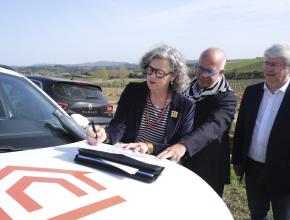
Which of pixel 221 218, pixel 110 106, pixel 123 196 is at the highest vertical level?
pixel 123 196

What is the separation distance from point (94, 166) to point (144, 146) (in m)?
0.64

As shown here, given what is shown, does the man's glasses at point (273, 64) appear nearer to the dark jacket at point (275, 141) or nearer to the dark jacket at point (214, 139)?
the dark jacket at point (275, 141)

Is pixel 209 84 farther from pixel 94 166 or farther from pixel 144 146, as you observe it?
pixel 94 166

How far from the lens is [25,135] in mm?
2830

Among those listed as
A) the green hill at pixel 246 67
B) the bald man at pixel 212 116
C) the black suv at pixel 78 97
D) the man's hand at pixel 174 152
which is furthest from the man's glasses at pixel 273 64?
the green hill at pixel 246 67

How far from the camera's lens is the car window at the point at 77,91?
7699mm

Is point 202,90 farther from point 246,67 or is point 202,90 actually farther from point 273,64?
point 246,67

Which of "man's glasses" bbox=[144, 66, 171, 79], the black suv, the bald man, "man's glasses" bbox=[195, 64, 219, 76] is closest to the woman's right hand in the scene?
"man's glasses" bbox=[144, 66, 171, 79]

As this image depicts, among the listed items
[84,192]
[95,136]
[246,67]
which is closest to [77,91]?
[95,136]

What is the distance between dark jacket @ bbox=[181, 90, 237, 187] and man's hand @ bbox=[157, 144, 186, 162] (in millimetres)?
273

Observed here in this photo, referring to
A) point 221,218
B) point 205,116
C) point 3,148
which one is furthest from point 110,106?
point 221,218

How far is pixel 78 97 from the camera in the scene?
7887mm

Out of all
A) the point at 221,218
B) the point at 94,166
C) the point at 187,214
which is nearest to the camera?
the point at 187,214

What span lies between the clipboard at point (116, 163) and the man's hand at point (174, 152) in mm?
391
